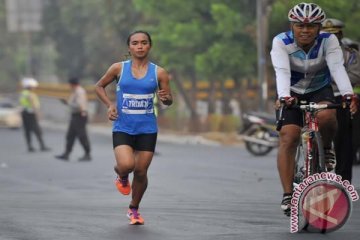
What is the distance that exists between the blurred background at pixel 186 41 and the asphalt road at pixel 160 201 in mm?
5475

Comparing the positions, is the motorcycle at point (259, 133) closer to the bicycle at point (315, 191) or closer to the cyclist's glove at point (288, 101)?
the bicycle at point (315, 191)

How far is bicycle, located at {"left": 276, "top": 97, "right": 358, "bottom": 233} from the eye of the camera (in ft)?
29.6

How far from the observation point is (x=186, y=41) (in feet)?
112

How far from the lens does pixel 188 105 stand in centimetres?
3962

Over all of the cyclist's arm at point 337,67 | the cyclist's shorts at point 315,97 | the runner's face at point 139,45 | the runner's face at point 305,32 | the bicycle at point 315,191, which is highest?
the runner's face at point 305,32

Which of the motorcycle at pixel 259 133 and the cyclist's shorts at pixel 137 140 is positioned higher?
the cyclist's shorts at pixel 137 140

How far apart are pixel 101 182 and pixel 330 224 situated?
8.10 meters

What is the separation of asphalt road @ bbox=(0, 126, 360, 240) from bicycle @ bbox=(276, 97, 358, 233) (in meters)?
0.15

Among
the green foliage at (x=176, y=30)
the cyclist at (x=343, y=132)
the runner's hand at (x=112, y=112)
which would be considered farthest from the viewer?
the green foliage at (x=176, y=30)

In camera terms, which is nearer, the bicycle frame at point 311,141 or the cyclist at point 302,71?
the bicycle frame at point 311,141

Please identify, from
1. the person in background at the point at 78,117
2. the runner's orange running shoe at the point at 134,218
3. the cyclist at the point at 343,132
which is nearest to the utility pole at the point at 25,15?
the person in background at the point at 78,117

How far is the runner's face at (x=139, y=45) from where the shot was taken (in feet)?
34.0

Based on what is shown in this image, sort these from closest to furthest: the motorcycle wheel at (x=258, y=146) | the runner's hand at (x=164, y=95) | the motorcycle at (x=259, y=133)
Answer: the runner's hand at (x=164, y=95), the motorcycle at (x=259, y=133), the motorcycle wheel at (x=258, y=146)

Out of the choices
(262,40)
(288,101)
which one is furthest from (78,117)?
(288,101)
